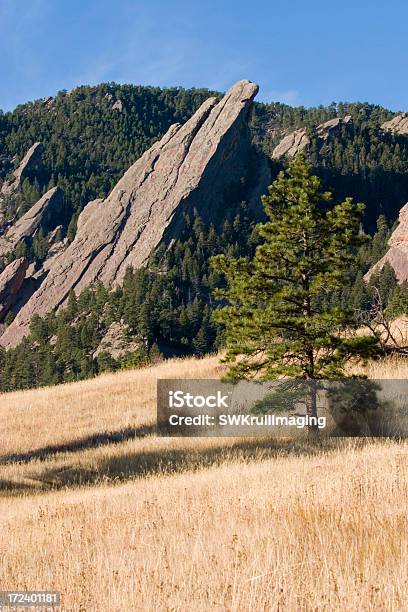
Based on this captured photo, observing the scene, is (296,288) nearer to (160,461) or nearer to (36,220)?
(160,461)

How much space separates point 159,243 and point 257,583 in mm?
102329

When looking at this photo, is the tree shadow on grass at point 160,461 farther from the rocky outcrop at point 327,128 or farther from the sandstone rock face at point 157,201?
the rocky outcrop at point 327,128

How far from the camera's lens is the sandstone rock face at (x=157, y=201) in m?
107

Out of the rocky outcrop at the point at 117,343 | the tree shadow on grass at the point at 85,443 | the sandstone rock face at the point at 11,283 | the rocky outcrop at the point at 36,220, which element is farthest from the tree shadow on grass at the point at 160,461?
the rocky outcrop at the point at 36,220

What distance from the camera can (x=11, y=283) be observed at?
122 m

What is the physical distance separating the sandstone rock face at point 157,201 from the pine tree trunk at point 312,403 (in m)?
91.3

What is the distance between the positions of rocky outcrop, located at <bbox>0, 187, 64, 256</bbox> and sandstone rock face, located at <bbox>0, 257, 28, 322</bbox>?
14.5 m

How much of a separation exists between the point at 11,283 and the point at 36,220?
30745 mm

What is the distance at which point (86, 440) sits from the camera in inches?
612

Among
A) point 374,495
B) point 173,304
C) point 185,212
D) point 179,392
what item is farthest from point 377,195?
point 374,495

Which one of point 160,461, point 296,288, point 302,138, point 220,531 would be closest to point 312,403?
point 296,288

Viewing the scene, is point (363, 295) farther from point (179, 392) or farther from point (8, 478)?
point (8, 478)

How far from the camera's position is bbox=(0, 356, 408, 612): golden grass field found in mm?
3615

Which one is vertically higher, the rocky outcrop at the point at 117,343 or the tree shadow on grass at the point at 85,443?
the rocky outcrop at the point at 117,343
